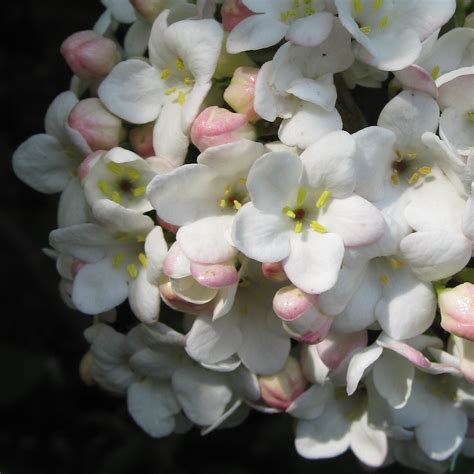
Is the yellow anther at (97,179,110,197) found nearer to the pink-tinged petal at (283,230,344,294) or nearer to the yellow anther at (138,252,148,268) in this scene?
the yellow anther at (138,252,148,268)

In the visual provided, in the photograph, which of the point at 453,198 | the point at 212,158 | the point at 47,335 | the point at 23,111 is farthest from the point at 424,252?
the point at 23,111

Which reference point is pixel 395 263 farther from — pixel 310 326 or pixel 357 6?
pixel 357 6

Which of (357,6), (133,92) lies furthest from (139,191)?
(357,6)

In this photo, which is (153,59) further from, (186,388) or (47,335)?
(47,335)

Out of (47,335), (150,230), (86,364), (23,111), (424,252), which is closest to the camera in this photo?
(424,252)

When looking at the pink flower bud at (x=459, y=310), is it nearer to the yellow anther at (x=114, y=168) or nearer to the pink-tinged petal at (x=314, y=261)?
the pink-tinged petal at (x=314, y=261)

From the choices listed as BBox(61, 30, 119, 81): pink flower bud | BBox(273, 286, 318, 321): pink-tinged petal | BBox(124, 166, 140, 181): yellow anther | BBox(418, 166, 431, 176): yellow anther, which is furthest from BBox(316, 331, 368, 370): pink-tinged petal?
BBox(61, 30, 119, 81): pink flower bud
